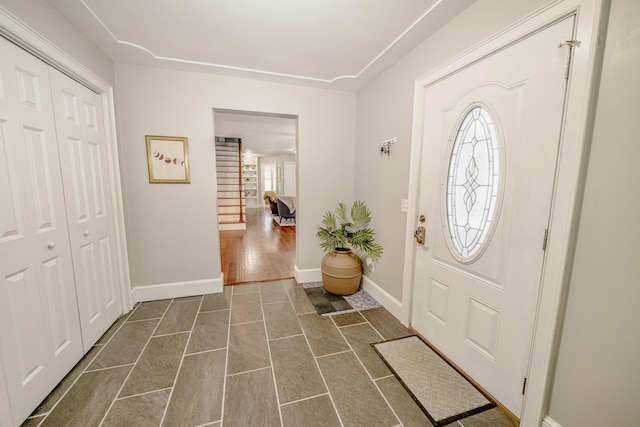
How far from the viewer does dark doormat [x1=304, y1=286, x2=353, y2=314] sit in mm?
2578

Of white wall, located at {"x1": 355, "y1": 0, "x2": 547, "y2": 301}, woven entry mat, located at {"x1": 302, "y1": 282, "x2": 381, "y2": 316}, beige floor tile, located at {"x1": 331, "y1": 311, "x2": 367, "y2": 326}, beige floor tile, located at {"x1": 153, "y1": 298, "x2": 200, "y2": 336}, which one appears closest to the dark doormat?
woven entry mat, located at {"x1": 302, "y1": 282, "x2": 381, "y2": 316}

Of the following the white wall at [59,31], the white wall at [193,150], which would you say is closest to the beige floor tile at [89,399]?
the white wall at [193,150]

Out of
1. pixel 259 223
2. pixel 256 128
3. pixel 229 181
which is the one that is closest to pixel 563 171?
pixel 256 128

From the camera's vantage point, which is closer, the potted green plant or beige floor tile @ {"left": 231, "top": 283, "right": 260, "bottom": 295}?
the potted green plant

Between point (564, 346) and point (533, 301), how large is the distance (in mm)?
217

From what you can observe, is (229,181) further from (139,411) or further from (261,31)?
(139,411)

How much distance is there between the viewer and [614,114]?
3.23ft

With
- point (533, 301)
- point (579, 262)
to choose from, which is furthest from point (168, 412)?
point (579, 262)

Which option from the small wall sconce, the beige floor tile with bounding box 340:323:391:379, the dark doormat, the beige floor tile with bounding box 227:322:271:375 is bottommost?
the beige floor tile with bounding box 227:322:271:375

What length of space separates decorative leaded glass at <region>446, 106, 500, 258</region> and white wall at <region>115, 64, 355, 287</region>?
1.67m

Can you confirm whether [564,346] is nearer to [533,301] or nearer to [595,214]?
[533,301]

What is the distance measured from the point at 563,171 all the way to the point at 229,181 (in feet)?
20.5

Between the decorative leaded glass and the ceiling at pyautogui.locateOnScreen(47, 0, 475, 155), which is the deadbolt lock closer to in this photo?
the decorative leaded glass

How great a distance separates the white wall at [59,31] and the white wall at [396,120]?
2615mm
